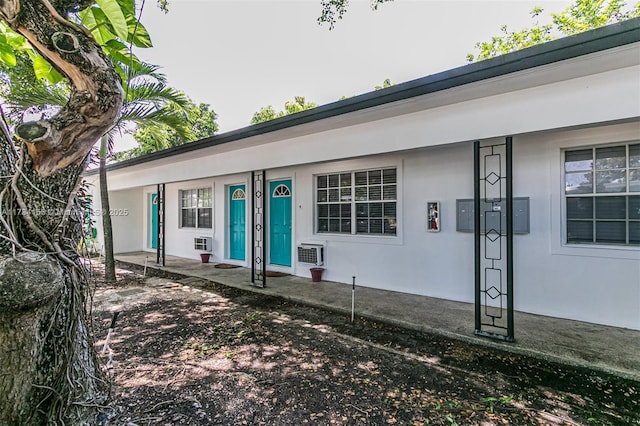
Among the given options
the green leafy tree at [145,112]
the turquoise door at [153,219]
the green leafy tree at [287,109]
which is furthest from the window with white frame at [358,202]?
the green leafy tree at [287,109]

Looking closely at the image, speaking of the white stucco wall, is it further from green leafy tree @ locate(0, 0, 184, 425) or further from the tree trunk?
the tree trunk

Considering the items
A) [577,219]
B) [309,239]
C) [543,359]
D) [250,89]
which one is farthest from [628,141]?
[250,89]

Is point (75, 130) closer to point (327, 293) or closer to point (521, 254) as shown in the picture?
point (327, 293)

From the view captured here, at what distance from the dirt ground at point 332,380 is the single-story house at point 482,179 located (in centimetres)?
108

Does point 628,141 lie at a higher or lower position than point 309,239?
higher

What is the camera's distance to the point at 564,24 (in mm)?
14617

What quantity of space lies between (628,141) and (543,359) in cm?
318

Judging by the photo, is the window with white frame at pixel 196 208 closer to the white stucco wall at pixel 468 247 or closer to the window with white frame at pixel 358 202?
the white stucco wall at pixel 468 247

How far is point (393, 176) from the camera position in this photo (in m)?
6.15

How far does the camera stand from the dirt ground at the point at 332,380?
238cm

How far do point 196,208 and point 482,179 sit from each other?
8884 mm

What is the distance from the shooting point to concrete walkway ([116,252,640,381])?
3.23 m

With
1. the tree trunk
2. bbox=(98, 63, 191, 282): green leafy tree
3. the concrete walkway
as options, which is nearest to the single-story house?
the concrete walkway

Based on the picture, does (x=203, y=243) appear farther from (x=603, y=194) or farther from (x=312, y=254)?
(x=603, y=194)
